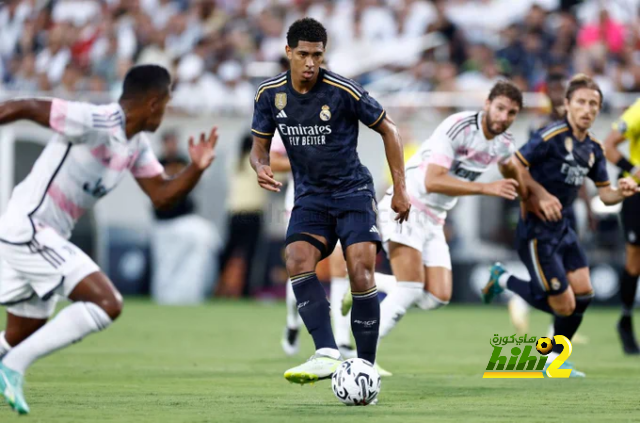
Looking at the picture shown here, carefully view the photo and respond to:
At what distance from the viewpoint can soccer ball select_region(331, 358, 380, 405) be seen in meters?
6.96

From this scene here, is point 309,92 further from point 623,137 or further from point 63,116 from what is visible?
point 623,137

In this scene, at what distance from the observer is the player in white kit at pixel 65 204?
21.7ft

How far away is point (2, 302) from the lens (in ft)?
23.6

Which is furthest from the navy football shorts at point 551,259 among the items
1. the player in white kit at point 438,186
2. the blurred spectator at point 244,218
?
the blurred spectator at point 244,218

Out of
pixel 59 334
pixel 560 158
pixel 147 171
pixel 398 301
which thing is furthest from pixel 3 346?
pixel 560 158

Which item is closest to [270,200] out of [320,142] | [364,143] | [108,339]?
[364,143]

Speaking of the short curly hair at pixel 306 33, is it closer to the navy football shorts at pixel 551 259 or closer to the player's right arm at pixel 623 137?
the navy football shorts at pixel 551 259

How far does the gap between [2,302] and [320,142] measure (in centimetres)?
238

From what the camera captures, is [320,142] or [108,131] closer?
[108,131]

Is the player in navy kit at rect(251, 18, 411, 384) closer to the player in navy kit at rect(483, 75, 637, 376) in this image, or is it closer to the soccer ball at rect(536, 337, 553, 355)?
the soccer ball at rect(536, 337, 553, 355)

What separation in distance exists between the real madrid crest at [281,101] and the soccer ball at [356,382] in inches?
71.8

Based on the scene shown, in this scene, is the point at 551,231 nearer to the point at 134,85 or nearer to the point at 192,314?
the point at 134,85

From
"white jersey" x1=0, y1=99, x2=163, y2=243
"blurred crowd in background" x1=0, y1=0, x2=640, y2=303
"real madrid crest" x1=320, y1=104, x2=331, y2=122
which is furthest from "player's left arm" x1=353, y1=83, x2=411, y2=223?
"blurred crowd in background" x1=0, y1=0, x2=640, y2=303

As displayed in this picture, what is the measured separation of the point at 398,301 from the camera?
931cm
